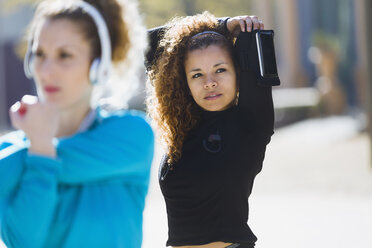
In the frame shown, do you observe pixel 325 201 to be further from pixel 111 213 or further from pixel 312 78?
pixel 312 78

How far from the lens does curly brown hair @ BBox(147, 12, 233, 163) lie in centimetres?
226

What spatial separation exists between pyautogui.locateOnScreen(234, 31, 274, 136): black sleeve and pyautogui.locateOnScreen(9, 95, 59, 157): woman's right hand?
0.90 meters

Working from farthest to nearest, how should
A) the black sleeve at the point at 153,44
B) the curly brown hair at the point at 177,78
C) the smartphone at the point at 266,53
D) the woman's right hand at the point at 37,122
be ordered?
1. the black sleeve at the point at 153,44
2. the curly brown hair at the point at 177,78
3. the smartphone at the point at 266,53
4. the woman's right hand at the point at 37,122

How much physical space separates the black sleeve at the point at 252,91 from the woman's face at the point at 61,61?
716mm

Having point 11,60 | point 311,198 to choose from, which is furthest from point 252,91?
point 11,60

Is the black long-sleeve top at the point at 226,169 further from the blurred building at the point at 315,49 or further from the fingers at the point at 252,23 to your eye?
the blurred building at the point at 315,49

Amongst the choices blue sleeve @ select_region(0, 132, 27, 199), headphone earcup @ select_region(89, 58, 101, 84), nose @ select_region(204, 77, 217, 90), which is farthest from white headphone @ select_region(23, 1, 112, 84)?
nose @ select_region(204, 77, 217, 90)

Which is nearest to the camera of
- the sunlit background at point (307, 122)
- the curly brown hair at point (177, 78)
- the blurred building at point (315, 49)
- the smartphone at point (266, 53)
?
the smartphone at point (266, 53)

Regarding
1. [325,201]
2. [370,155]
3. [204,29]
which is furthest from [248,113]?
[370,155]

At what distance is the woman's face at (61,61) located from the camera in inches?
60.9

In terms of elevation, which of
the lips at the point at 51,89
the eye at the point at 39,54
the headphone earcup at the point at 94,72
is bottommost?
the lips at the point at 51,89

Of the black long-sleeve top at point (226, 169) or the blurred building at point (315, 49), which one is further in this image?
the blurred building at point (315, 49)

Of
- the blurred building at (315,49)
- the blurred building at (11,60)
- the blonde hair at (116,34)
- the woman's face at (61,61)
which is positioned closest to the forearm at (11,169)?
the woman's face at (61,61)

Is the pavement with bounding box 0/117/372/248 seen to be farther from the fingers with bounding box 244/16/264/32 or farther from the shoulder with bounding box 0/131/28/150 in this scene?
the shoulder with bounding box 0/131/28/150
